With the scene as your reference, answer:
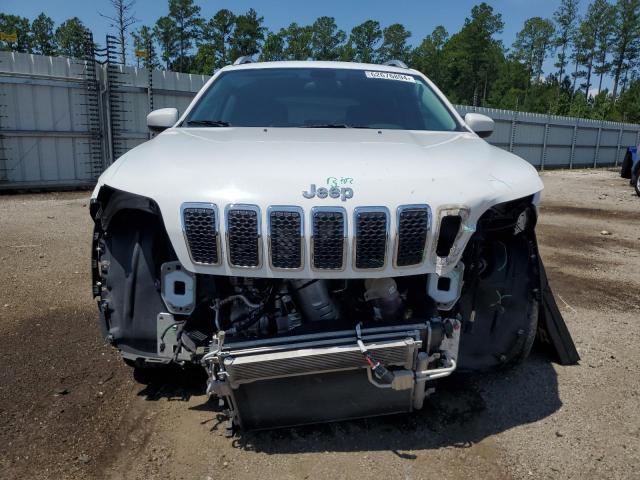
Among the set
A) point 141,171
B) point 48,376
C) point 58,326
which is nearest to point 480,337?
point 141,171

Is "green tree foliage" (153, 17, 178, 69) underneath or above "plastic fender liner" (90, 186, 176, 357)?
above

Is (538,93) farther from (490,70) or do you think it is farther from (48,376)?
(48,376)

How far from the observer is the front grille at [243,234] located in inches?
80.2

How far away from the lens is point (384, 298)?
7.73ft

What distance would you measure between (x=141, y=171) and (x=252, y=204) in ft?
2.11

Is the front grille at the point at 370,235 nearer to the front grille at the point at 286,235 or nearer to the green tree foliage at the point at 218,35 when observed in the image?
the front grille at the point at 286,235

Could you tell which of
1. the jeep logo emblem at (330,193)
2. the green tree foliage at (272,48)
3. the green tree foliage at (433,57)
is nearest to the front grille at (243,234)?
the jeep logo emblem at (330,193)

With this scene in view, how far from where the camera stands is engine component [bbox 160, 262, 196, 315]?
7.57 ft

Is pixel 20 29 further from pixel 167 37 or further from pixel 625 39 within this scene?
pixel 625 39

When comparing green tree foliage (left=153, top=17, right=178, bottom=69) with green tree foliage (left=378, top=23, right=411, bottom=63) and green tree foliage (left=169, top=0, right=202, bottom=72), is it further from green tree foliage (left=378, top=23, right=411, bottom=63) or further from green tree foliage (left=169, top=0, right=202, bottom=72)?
green tree foliage (left=378, top=23, right=411, bottom=63)

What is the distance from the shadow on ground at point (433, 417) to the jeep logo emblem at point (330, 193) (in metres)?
1.22

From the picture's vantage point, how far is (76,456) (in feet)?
7.71

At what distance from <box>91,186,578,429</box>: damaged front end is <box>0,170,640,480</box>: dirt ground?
0.63 ft

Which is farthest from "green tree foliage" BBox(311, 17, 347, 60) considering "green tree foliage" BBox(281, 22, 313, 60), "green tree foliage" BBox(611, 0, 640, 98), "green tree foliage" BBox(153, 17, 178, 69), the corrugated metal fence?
the corrugated metal fence
